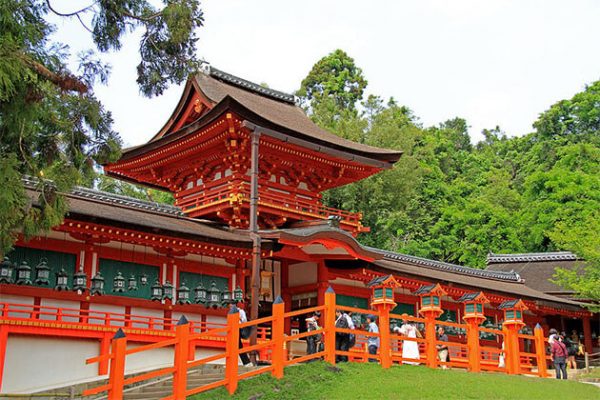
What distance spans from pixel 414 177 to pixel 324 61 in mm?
16038

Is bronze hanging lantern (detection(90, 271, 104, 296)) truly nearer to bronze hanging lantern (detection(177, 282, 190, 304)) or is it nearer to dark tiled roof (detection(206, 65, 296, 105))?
bronze hanging lantern (detection(177, 282, 190, 304))

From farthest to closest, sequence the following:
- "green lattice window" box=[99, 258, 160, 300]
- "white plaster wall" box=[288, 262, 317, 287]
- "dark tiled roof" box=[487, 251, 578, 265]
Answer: "dark tiled roof" box=[487, 251, 578, 265]
"white plaster wall" box=[288, 262, 317, 287]
"green lattice window" box=[99, 258, 160, 300]

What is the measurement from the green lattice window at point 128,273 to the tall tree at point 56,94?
571cm

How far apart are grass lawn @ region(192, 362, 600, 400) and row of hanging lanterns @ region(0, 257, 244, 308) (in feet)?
20.3

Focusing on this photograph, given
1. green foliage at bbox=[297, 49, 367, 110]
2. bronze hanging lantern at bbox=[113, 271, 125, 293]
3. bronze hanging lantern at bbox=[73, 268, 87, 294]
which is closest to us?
bronze hanging lantern at bbox=[73, 268, 87, 294]

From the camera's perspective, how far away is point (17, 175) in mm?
11820

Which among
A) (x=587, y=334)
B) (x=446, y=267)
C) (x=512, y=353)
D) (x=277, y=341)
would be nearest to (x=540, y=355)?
(x=512, y=353)

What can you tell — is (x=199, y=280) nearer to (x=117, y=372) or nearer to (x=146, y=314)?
(x=146, y=314)

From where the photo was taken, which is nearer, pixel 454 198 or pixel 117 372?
pixel 117 372

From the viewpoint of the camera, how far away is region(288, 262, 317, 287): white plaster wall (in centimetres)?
2459

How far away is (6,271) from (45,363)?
2.28 metres

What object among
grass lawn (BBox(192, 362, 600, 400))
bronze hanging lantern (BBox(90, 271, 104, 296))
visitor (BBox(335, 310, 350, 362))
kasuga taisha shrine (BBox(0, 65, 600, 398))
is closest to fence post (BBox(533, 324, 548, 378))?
kasuga taisha shrine (BBox(0, 65, 600, 398))

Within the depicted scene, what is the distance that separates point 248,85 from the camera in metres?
29.4

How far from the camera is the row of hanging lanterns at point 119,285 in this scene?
17.2 metres
